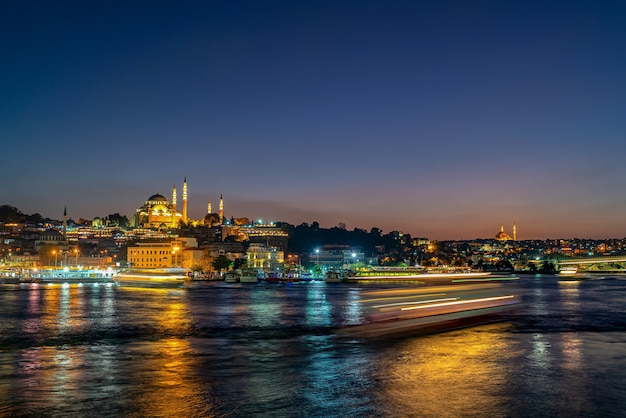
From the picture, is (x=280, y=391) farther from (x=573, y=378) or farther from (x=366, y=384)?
(x=573, y=378)

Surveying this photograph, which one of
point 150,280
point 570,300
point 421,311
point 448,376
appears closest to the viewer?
point 448,376

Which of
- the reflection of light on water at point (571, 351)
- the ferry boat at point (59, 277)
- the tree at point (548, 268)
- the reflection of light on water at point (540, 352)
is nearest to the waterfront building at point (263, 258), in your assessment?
the ferry boat at point (59, 277)

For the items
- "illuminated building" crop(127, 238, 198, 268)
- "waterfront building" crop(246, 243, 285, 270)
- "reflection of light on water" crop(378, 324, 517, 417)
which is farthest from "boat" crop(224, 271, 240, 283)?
"reflection of light on water" crop(378, 324, 517, 417)

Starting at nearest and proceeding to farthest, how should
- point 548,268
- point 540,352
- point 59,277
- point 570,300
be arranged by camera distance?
point 540,352 < point 570,300 < point 59,277 < point 548,268

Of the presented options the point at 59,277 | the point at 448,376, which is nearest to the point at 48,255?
the point at 59,277

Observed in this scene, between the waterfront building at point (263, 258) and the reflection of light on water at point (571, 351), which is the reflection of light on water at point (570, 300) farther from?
the waterfront building at point (263, 258)

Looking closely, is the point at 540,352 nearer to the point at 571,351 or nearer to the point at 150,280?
the point at 571,351

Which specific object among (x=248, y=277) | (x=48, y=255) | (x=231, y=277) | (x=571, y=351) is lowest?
(x=231, y=277)

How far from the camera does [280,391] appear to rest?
12.0 metres

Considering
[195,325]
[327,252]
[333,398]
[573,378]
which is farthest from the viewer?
[327,252]

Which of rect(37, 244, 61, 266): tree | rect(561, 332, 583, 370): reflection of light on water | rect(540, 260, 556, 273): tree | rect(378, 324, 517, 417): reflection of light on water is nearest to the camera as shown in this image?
rect(378, 324, 517, 417): reflection of light on water

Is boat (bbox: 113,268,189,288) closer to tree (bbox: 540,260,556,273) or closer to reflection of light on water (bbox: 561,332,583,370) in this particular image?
reflection of light on water (bbox: 561,332,583,370)

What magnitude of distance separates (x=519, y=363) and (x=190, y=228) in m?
180

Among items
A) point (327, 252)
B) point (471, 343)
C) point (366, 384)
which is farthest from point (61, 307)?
point (327, 252)
